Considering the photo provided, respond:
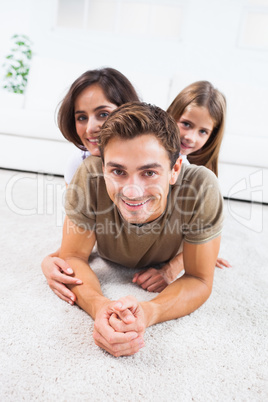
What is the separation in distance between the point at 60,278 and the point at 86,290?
104mm

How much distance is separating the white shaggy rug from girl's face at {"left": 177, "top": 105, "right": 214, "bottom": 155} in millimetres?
599

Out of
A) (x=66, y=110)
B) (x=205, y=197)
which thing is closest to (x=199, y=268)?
(x=205, y=197)

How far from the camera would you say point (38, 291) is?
1065mm

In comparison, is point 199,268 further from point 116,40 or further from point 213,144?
point 116,40

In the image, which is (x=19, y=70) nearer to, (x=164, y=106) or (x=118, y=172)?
(x=164, y=106)

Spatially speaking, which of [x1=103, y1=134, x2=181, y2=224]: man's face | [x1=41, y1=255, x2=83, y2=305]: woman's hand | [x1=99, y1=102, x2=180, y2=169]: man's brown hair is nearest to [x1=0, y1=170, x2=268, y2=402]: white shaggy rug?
[x1=41, y1=255, x2=83, y2=305]: woman's hand

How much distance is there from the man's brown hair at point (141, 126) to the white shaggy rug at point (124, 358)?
0.49 meters

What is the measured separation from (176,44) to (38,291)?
15.3ft

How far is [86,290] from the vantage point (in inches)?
38.2

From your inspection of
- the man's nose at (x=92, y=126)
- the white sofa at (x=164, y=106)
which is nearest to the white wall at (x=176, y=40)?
the white sofa at (x=164, y=106)

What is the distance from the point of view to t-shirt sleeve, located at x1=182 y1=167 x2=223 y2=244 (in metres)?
1.00

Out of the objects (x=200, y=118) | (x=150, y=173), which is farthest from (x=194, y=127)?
(x=150, y=173)

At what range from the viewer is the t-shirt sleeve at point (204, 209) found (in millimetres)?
997

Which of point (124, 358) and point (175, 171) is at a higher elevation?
point (175, 171)
